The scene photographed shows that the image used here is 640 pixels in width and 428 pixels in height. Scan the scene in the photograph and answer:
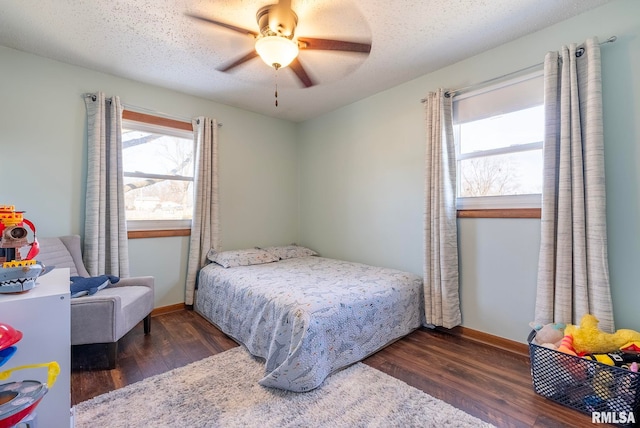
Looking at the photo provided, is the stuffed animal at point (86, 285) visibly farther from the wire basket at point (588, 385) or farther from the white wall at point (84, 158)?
the wire basket at point (588, 385)

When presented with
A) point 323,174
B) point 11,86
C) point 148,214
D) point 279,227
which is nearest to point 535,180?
point 323,174

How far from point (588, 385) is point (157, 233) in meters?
3.55

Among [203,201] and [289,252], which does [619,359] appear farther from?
[203,201]

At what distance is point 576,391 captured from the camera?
5.15 feet

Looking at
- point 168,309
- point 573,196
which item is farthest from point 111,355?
point 573,196

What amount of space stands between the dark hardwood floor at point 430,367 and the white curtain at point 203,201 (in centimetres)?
67

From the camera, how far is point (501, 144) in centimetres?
237

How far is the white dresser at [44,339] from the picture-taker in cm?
101

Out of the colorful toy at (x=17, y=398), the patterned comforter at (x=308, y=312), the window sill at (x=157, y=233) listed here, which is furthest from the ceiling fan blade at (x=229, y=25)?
the window sill at (x=157, y=233)

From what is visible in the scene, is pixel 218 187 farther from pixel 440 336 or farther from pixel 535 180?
pixel 535 180

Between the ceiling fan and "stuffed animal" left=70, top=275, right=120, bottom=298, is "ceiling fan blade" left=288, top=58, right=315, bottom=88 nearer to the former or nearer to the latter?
the ceiling fan

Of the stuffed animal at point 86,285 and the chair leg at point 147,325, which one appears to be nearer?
the stuffed animal at point 86,285

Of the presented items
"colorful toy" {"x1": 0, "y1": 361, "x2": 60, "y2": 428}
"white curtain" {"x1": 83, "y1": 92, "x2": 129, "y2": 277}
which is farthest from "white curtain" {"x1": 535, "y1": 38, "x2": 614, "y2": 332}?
"white curtain" {"x1": 83, "y1": 92, "x2": 129, "y2": 277}

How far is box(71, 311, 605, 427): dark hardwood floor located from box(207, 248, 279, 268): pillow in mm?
654
